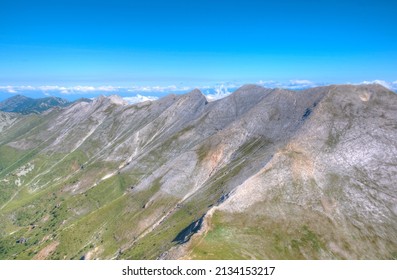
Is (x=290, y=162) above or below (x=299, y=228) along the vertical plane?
above

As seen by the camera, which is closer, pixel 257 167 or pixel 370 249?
pixel 370 249

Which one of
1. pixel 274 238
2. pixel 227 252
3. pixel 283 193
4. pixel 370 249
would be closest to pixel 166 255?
pixel 227 252

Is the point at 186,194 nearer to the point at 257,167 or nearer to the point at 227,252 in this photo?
the point at 257,167

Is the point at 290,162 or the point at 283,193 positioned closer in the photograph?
the point at 283,193

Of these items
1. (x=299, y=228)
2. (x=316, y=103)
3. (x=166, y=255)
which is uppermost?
(x=316, y=103)

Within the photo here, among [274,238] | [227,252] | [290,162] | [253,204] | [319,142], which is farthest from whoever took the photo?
[319,142]

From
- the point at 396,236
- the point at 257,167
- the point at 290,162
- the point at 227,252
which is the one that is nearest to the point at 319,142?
the point at 290,162

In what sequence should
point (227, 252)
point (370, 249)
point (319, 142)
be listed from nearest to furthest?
point (227, 252) < point (370, 249) < point (319, 142)

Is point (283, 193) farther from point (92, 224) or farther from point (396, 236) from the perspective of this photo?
point (92, 224)

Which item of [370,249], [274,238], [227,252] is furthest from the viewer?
[370,249]
